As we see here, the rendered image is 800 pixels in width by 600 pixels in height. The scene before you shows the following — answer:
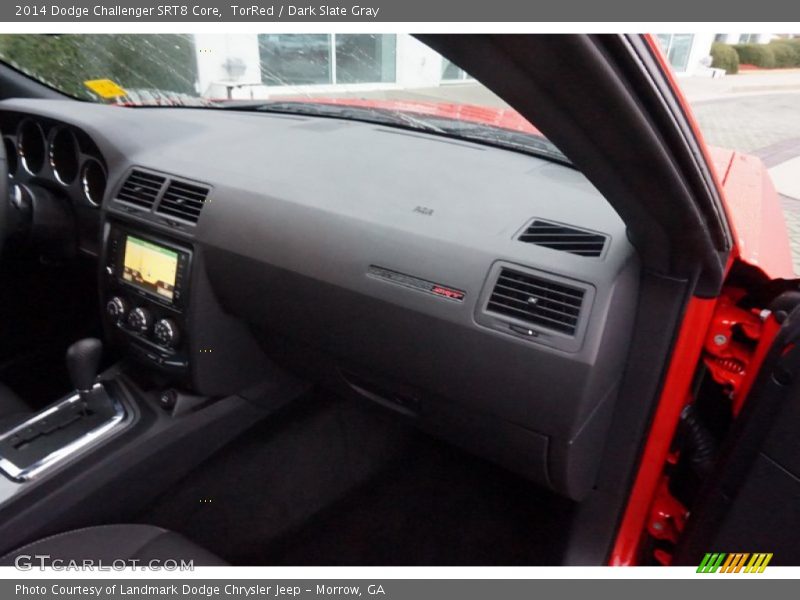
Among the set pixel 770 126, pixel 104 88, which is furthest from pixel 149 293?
pixel 770 126

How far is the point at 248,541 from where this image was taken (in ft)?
6.18

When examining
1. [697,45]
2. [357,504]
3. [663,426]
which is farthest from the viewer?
[357,504]

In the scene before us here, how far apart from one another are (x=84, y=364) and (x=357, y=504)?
0.98 metres

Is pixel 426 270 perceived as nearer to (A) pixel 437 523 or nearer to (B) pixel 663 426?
(B) pixel 663 426

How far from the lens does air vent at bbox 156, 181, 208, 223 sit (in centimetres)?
164

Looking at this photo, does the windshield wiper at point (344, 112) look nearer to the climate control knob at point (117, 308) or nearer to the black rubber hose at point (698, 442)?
the climate control knob at point (117, 308)

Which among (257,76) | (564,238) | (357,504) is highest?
(257,76)

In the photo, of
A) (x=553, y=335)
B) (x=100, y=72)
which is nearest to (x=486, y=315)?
(x=553, y=335)

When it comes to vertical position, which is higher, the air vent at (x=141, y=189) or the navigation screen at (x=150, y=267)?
the air vent at (x=141, y=189)

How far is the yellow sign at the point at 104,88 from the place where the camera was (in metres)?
2.38

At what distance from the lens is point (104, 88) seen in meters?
2.41

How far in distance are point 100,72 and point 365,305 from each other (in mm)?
1827

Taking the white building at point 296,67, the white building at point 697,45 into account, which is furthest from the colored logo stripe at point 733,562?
the white building at point 296,67

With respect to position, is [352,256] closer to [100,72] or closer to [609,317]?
[609,317]
